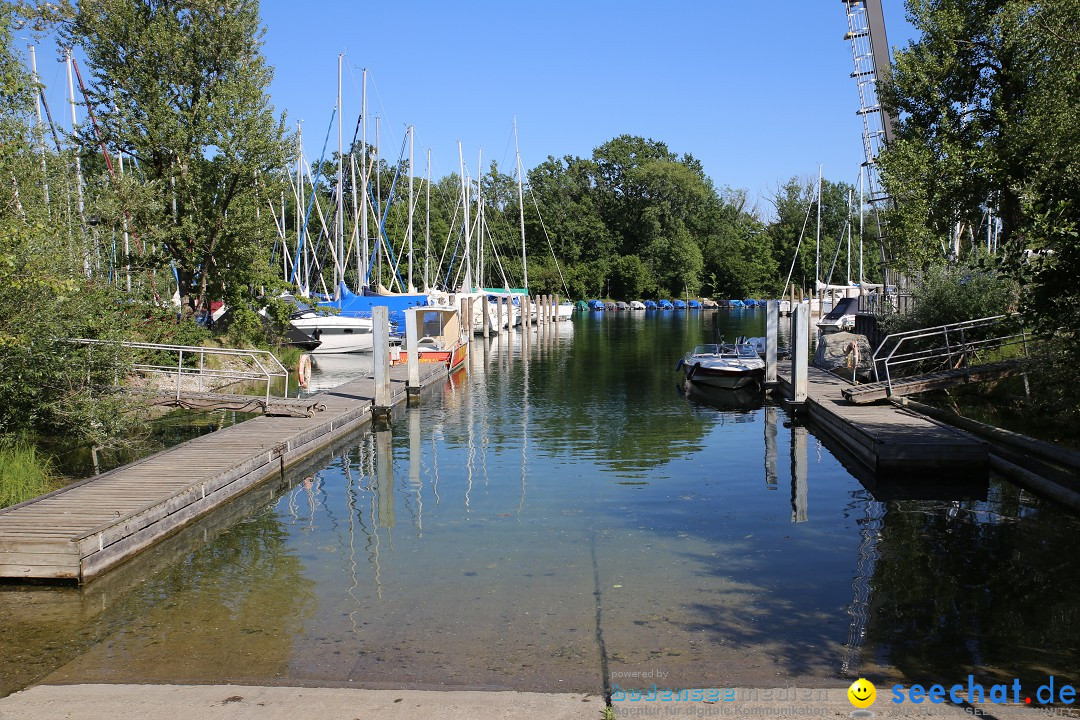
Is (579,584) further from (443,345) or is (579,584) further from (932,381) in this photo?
(443,345)

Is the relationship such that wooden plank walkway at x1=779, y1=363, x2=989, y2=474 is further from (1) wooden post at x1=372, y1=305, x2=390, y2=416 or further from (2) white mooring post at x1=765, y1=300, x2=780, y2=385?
(1) wooden post at x1=372, y1=305, x2=390, y2=416

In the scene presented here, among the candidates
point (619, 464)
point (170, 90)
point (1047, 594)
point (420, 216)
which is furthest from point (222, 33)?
point (420, 216)

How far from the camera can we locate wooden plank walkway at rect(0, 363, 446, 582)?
34.6ft

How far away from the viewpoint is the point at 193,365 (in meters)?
28.4

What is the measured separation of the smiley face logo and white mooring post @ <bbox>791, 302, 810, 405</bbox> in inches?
705

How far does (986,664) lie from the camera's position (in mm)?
8180

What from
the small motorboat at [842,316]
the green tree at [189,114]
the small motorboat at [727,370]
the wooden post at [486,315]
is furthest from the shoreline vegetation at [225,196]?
the wooden post at [486,315]

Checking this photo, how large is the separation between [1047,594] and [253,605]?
29.1 ft

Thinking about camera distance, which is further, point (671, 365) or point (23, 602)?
point (671, 365)

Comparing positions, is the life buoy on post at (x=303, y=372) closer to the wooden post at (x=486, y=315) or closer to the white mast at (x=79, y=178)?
the white mast at (x=79, y=178)

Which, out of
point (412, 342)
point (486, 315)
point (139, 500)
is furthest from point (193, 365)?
point (486, 315)

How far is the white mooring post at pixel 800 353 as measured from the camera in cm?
2459

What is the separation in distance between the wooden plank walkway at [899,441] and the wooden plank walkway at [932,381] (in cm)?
42

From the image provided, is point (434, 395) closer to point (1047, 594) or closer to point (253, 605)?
point (253, 605)
